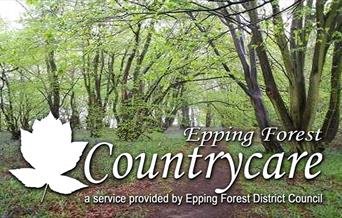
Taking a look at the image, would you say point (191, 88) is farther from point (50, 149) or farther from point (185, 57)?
point (50, 149)

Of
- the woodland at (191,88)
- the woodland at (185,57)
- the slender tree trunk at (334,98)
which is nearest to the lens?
the woodland at (191,88)

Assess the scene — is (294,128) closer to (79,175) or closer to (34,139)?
(79,175)

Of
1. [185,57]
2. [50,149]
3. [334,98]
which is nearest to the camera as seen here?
[50,149]

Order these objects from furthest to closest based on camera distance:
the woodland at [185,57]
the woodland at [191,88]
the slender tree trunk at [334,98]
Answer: the slender tree trunk at [334,98] → the woodland at [185,57] → the woodland at [191,88]

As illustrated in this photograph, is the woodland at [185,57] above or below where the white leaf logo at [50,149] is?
above

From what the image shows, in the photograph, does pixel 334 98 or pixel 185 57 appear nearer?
pixel 185 57

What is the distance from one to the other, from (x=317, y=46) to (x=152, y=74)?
5244 millimetres

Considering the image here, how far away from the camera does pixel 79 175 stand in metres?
7.59

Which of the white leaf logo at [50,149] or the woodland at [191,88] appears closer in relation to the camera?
Result: the white leaf logo at [50,149]

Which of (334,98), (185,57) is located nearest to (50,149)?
(185,57)

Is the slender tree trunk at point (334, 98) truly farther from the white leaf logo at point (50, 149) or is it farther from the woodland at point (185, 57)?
the white leaf logo at point (50, 149)

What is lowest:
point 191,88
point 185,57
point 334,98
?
point 334,98

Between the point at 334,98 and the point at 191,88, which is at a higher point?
the point at 191,88

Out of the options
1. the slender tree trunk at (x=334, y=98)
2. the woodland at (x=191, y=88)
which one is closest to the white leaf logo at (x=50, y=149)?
the woodland at (x=191, y=88)
